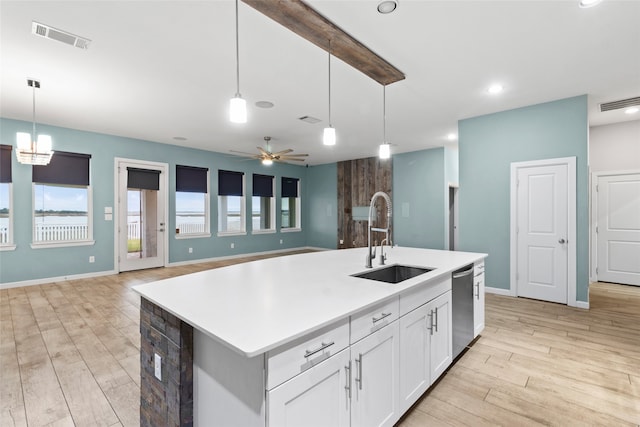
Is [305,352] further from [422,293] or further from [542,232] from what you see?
[542,232]

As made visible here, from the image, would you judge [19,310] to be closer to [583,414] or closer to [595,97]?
[583,414]

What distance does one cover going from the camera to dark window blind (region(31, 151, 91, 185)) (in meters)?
5.31

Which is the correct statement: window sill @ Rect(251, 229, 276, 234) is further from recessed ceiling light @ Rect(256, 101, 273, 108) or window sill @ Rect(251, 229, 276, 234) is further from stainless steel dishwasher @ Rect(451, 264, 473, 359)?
stainless steel dishwasher @ Rect(451, 264, 473, 359)

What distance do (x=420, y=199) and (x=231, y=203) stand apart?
198 inches

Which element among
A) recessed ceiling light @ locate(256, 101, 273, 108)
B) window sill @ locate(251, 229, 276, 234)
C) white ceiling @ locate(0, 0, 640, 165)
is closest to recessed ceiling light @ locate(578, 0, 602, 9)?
white ceiling @ locate(0, 0, 640, 165)

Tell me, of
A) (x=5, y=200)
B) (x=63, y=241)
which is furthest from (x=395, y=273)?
(x=5, y=200)

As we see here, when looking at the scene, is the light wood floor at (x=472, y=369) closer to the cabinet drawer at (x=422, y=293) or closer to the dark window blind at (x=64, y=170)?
the cabinet drawer at (x=422, y=293)

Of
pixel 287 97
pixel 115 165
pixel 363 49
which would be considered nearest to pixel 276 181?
pixel 115 165

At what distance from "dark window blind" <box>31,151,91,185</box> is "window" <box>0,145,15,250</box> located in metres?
0.32

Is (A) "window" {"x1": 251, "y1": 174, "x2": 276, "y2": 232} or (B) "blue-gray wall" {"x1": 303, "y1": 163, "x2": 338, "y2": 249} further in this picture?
(B) "blue-gray wall" {"x1": 303, "y1": 163, "x2": 338, "y2": 249}

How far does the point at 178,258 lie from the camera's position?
7035mm

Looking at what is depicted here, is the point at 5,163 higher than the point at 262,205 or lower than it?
higher

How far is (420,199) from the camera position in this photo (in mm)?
7711

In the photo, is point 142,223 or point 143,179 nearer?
point 143,179
